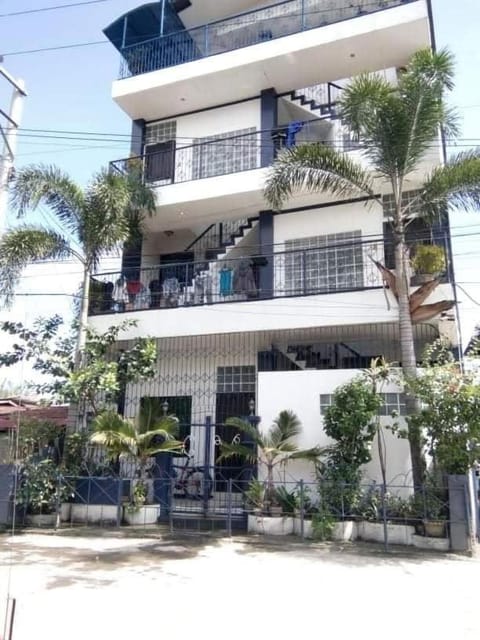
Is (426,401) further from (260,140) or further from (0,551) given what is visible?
(260,140)

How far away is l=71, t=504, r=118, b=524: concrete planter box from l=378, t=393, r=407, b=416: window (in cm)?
563

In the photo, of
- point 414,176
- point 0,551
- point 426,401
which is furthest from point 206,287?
point 0,551

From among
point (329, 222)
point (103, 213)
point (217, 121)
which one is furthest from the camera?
point (217, 121)

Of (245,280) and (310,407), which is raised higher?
(245,280)

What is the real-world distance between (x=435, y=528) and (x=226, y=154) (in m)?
10.7

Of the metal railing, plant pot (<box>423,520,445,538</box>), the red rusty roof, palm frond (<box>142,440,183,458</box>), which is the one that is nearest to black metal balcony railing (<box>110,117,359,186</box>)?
the red rusty roof

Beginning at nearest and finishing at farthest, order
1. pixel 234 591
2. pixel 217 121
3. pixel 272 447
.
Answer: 1. pixel 234 591
2. pixel 272 447
3. pixel 217 121

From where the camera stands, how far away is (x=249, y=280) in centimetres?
1303

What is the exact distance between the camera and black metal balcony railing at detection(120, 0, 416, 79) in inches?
589

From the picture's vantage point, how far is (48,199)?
12.2 meters

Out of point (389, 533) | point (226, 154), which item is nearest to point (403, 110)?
point (226, 154)

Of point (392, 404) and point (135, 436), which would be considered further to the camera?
point (135, 436)

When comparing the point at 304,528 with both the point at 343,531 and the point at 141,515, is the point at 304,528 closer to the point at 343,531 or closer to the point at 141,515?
the point at 343,531

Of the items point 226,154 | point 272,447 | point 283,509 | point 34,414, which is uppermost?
point 226,154
